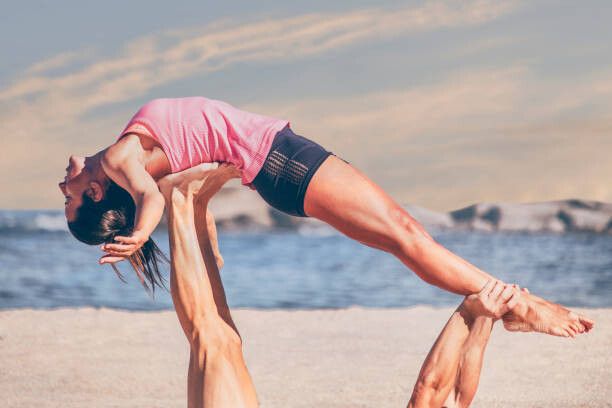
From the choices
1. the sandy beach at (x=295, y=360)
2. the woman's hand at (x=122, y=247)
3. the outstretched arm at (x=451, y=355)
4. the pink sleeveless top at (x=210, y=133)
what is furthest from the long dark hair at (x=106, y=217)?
the sandy beach at (x=295, y=360)

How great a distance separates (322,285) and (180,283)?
1034cm

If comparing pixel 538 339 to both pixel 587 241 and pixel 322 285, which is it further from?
pixel 587 241

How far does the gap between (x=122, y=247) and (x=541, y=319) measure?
162cm

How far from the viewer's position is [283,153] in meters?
2.85

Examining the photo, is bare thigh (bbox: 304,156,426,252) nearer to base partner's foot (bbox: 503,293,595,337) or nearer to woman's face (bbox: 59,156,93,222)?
base partner's foot (bbox: 503,293,595,337)

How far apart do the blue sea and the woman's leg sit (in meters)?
7.74

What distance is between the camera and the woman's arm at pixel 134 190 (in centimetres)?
258

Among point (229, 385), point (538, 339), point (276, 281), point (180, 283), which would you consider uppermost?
point (180, 283)

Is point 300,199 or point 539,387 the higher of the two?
point 300,199

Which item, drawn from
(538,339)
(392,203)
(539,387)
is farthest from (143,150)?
(538,339)

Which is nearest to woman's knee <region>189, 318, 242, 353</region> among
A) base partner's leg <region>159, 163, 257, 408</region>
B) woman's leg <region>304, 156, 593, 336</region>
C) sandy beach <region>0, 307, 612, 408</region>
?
base partner's leg <region>159, 163, 257, 408</region>

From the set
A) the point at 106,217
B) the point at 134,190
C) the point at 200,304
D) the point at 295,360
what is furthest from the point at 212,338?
the point at 295,360

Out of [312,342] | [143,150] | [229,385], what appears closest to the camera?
[143,150]

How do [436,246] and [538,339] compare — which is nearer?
[436,246]
